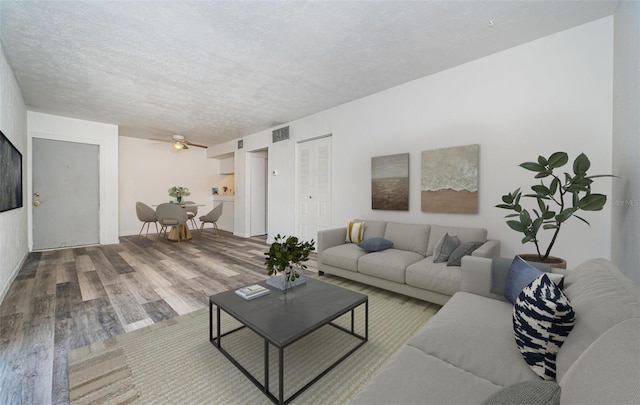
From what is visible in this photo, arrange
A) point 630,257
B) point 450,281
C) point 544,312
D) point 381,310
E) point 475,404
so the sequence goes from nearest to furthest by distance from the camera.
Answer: point 475,404 → point 544,312 → point 630,257 → point 450,281 → point 381,310

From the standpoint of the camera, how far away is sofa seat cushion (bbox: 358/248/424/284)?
2641mm

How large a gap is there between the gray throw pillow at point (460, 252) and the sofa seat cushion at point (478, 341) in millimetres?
837

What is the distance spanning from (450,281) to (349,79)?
2.75 m

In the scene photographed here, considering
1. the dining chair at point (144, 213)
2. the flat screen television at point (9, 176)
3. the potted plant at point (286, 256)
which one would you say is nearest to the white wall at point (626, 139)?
the potted plant at point (286, 256)

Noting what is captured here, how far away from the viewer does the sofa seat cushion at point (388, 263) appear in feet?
8.66

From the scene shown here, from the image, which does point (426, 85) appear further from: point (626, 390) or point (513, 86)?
point (626, 390)

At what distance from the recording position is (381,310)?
97.0 inches

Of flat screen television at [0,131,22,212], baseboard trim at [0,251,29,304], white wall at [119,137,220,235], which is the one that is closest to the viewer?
flat screen television at [0,131,22,212]

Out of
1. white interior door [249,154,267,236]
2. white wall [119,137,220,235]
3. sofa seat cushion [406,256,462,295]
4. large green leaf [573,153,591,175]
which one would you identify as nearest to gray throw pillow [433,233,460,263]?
sofa seat cushion [406,256,462,295]

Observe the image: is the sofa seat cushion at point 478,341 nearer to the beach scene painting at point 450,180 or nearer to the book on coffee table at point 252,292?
the book on coffee table at point 252,292

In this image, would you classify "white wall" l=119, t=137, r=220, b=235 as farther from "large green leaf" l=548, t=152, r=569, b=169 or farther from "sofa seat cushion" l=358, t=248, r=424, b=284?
"large green leaf" l=548, t=152, r=569, b=169

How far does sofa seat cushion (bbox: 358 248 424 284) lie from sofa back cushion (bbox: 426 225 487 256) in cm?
24

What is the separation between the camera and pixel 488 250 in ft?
7.79

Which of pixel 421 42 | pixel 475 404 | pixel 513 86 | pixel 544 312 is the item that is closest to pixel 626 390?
pixel 475 404
